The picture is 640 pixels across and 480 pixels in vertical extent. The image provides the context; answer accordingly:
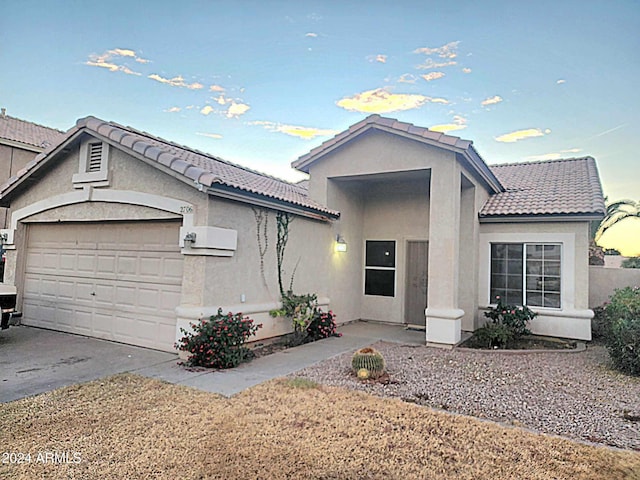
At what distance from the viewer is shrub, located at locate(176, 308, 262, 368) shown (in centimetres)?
739

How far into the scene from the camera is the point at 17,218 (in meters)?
11.1

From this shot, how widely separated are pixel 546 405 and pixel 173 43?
11.8 meters

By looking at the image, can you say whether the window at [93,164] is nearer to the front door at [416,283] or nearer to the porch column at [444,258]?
the porch column at [444,258]

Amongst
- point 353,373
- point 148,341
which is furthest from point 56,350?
point 353,373

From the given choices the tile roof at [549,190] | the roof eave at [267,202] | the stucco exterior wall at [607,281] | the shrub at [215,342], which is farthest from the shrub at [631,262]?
the shrub at [215,342]

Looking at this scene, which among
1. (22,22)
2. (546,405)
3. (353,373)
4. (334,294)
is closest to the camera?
(546,405)

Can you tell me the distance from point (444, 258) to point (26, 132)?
18639mm

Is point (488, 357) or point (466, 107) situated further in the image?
point (466, 107)

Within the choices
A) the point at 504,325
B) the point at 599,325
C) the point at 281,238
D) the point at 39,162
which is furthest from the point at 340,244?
Result: the point at 39,162

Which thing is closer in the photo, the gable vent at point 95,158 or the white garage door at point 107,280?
the white garage door at point 107,280

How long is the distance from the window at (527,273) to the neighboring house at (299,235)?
35 millimetres

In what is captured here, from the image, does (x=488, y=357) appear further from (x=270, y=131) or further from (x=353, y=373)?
(x=270, y=131)

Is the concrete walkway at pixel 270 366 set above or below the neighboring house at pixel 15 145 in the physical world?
below

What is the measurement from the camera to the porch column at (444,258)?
381 inches
